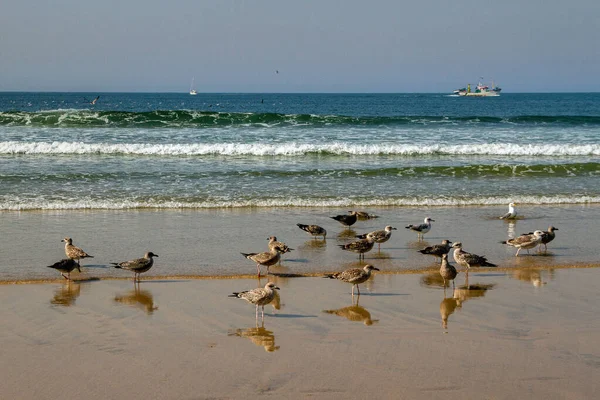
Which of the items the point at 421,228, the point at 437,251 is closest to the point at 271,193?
the point at 421,228

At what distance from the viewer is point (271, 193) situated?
17750 millimetres

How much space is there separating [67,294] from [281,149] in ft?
59.2

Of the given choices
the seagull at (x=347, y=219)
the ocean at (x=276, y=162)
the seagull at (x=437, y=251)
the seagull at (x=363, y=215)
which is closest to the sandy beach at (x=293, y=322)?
the seagull at (x=437, y=251)

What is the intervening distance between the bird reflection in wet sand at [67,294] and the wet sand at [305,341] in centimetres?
2

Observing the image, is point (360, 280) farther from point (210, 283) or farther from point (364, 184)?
point (364, 184)

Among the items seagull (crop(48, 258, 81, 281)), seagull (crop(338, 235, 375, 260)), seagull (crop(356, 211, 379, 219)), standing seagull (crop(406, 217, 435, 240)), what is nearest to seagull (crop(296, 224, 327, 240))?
seagull (crop(338, 235, 375, 260))

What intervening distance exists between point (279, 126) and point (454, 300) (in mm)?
28632

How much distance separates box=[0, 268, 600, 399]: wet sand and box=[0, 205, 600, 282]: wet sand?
1.12 meters

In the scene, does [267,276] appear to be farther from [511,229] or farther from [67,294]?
[511,229]

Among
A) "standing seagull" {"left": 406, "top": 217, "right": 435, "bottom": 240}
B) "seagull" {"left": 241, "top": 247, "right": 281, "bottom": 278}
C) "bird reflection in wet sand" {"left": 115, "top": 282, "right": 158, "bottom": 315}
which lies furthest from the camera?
"standing seagull" {"left": 406, "top": 217, "right": 435, "bottom": 240}

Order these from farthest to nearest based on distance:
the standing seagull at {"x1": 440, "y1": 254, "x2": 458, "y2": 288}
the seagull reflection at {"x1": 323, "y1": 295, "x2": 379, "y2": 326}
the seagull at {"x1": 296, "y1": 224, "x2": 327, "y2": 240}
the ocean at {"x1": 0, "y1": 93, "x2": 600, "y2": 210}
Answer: the ocean at {"x1": 0, "y1": 93, "x2": 600, "y2": 210}
the seagull at {"x1": 296, "y1": 224, "x2": 327, "y2": 240}
the standing seagull at {"x1": 440, "y1": 254, "x2": 458, "y2": 288}
the seagull reflection at {"x1": 323, "y1": 295, "x2": 379, "y2": 326}

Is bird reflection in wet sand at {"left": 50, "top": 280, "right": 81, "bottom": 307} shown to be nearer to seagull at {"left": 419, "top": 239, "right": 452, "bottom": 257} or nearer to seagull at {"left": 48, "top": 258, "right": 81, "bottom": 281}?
seagull at {"left": 48, "top": 258, "right": 81, "bottom": 281}

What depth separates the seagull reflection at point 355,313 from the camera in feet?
27.2

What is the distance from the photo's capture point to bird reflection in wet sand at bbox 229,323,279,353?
7.40 metres
